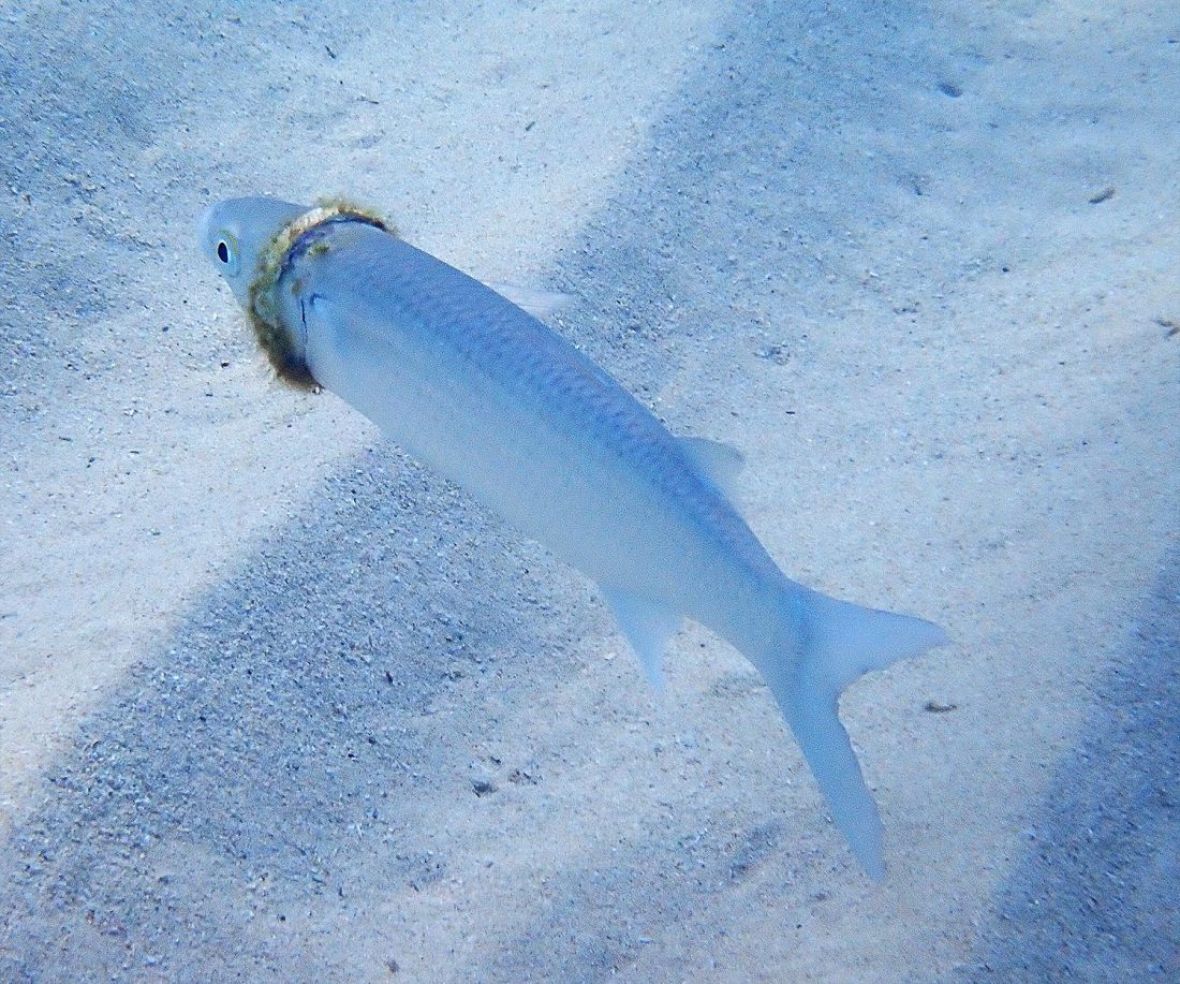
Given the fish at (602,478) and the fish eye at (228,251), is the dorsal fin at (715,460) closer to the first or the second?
the fish at (602,478)

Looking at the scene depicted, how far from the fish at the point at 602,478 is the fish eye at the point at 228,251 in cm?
28

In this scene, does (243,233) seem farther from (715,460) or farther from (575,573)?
(575,573)

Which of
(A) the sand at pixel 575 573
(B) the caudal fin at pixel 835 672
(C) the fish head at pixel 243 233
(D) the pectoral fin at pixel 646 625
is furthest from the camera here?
(A) the sand at pixel 575 573

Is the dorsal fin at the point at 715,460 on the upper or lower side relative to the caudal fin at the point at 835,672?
upper

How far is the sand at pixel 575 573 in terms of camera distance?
2.18 m

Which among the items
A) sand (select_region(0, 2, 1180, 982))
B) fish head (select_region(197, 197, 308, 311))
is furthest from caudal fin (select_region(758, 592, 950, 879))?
fish head (select_region(197, 197, 308, 311))

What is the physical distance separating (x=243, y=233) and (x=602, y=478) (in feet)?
3.25

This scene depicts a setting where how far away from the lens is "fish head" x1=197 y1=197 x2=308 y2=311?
1.93 meters

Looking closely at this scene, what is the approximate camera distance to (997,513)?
2.99m

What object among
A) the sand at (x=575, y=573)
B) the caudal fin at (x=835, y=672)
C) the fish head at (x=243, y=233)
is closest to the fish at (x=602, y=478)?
the caudal fin at (x=835, y=672)

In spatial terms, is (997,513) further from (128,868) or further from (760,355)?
(128,868)

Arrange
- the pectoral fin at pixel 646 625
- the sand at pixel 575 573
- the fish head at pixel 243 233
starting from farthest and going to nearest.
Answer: the sand at pixel 575 573 → the fish head at pixel 243 233 → the pectoral fin at pixel 646 625

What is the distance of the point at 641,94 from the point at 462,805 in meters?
3.16

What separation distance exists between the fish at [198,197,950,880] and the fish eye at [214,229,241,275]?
0.28m
